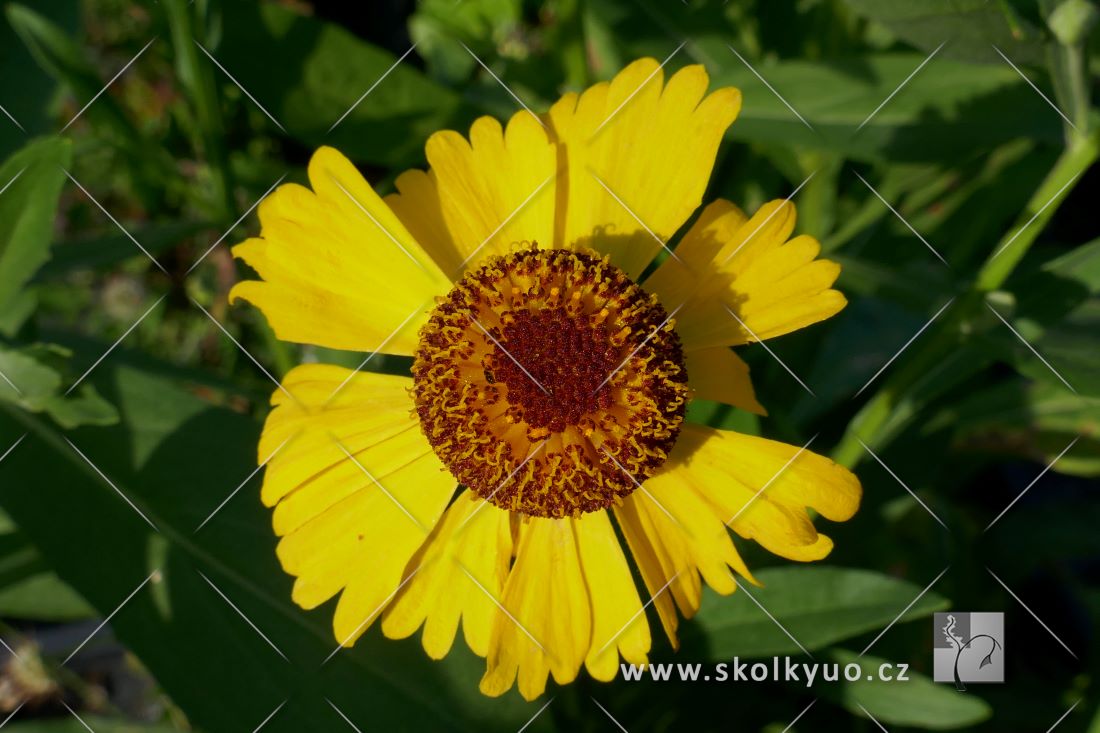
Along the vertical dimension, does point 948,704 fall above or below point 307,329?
below

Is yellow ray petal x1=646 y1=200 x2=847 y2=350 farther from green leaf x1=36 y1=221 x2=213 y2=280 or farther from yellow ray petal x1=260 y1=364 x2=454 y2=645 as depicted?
green leaf x1=36 y1=221 x2=213 y2=280

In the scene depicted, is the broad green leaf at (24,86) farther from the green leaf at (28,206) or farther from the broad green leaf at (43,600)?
the broad green leaf at (43,600)

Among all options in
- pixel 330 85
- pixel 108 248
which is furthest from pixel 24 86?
pixel 330 85

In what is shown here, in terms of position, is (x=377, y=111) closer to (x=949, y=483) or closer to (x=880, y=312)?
(x=880, y=312)

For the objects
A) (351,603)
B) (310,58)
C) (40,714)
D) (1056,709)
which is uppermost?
(310,58)

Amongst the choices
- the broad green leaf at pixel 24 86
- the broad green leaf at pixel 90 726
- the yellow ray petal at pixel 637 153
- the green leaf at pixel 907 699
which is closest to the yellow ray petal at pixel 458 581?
the yellow ray petal at pixel 637 153

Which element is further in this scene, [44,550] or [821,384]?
[821,384]

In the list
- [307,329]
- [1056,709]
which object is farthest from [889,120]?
[1056,709]

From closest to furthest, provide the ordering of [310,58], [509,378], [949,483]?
[509,378] < [310,58] < [949,483]
